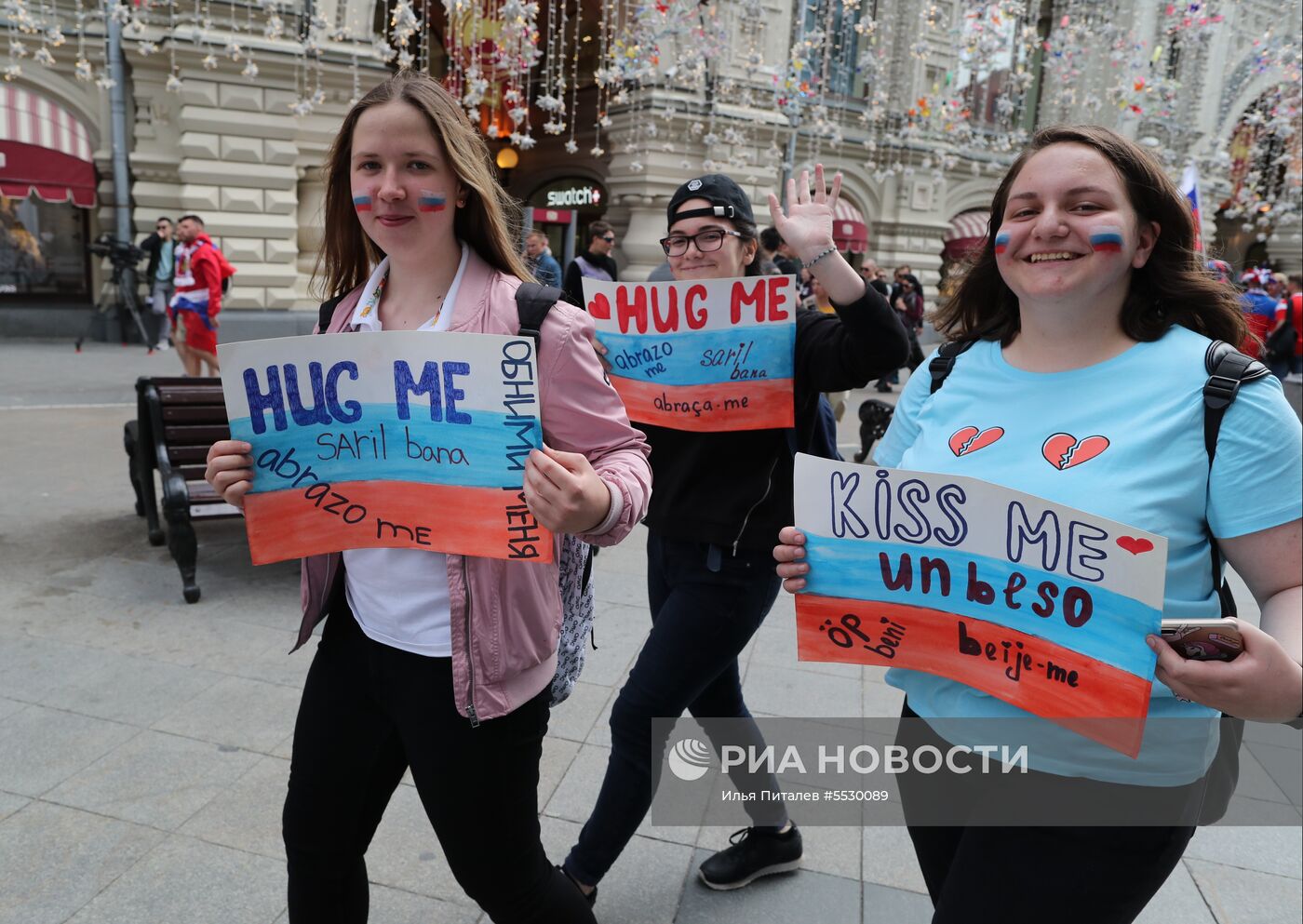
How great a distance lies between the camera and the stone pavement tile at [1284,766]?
3455mm

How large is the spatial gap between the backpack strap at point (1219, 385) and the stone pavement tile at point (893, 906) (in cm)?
152

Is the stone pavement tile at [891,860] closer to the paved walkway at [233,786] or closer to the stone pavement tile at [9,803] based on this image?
the paved walkway at [233,786]

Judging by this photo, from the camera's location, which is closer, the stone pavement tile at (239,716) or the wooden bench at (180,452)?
the stone pavement tile at (239,716)

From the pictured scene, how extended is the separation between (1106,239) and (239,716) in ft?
10.4

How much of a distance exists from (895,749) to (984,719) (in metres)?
0.30

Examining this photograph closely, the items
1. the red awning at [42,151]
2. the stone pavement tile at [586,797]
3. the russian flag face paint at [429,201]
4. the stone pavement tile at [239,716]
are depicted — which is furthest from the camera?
the red awning at [42,151]

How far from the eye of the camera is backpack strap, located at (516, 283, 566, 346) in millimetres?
1697

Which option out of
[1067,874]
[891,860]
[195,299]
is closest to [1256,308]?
[891,860]

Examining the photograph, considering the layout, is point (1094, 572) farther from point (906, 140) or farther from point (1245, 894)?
point (906, 140)

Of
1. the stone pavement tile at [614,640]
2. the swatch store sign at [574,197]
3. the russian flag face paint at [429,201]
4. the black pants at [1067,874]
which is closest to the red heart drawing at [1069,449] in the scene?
the black pants at [1067,874]

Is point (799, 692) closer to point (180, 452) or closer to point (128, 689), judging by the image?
point (128, 689)

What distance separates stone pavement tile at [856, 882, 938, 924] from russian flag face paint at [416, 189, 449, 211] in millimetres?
2094

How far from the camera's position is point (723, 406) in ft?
8.36

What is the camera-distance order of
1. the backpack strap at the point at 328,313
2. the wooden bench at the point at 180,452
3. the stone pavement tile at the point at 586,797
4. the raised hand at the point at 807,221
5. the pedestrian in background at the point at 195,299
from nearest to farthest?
the backpack strap at the point at 328,313, the raised hand at the point at 807,221, the stone pavement tile at the point at 586,797, the wooden bench at the point at 180,452, the pedestrian in background at the point at 195,299
